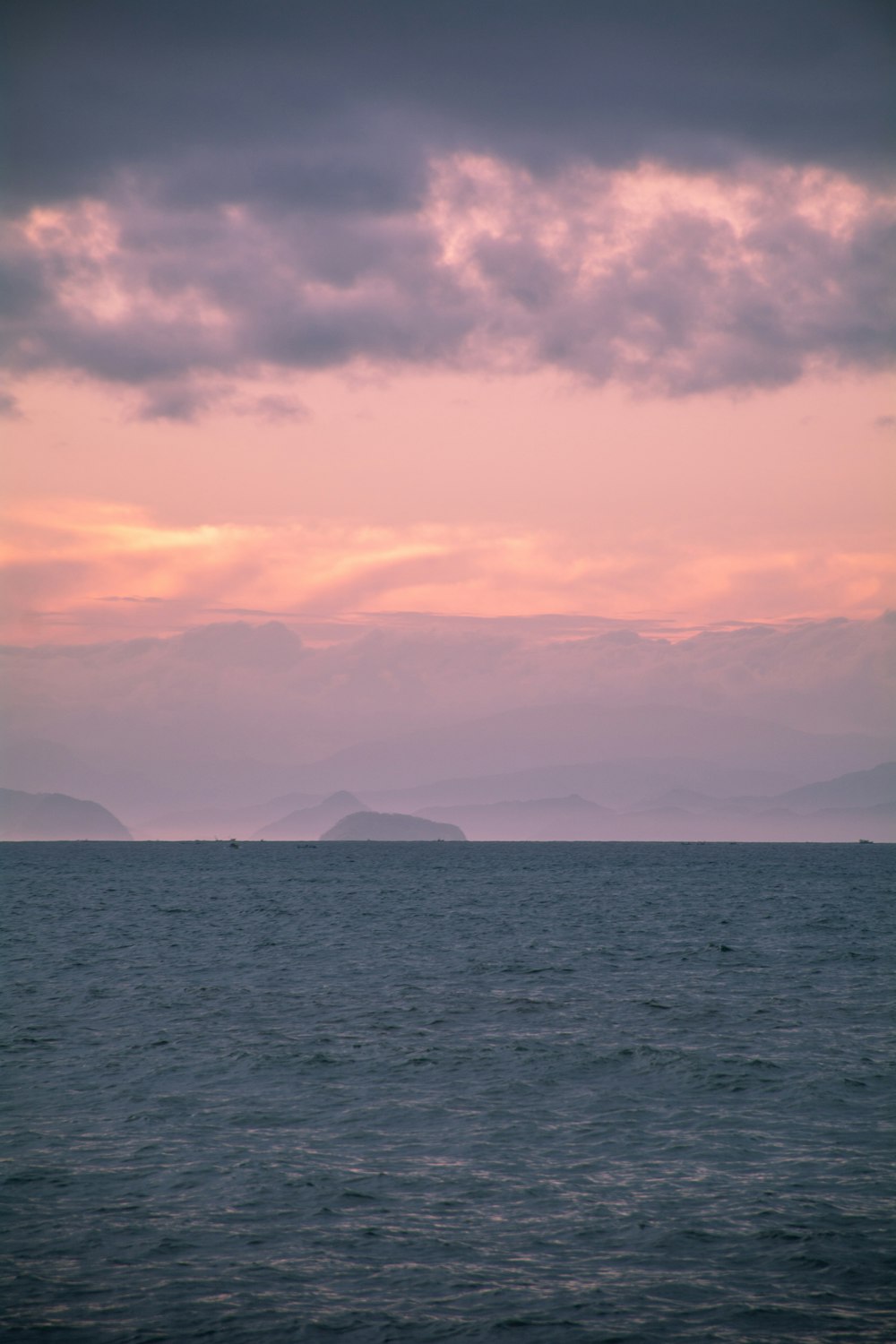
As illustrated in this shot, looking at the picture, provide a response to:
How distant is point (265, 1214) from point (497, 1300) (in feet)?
20.3

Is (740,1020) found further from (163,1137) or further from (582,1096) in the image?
(163,1137)

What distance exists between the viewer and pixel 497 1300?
20.1m

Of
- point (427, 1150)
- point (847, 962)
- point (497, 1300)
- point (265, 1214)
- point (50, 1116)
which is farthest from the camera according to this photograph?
point (847, 962)

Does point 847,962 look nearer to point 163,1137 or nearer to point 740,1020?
point 740,1020

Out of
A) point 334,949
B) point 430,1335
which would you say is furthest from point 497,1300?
point 334,949

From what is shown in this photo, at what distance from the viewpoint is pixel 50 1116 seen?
31156 millimetres

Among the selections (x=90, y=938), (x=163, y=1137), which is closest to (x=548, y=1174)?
(x=163, y=1137)

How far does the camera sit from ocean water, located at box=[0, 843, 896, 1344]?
19984 millimetres

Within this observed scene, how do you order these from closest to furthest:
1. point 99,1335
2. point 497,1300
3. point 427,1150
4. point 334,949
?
point 99,1335 < point 497,1300 < point 427,1150 < point 334,949

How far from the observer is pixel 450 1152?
28.1m

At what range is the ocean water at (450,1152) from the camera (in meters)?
20.0

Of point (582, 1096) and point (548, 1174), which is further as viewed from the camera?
point (582, 1096)

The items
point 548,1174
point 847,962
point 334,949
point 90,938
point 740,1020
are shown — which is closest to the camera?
point 548,1174

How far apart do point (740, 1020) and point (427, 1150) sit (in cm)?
2034
